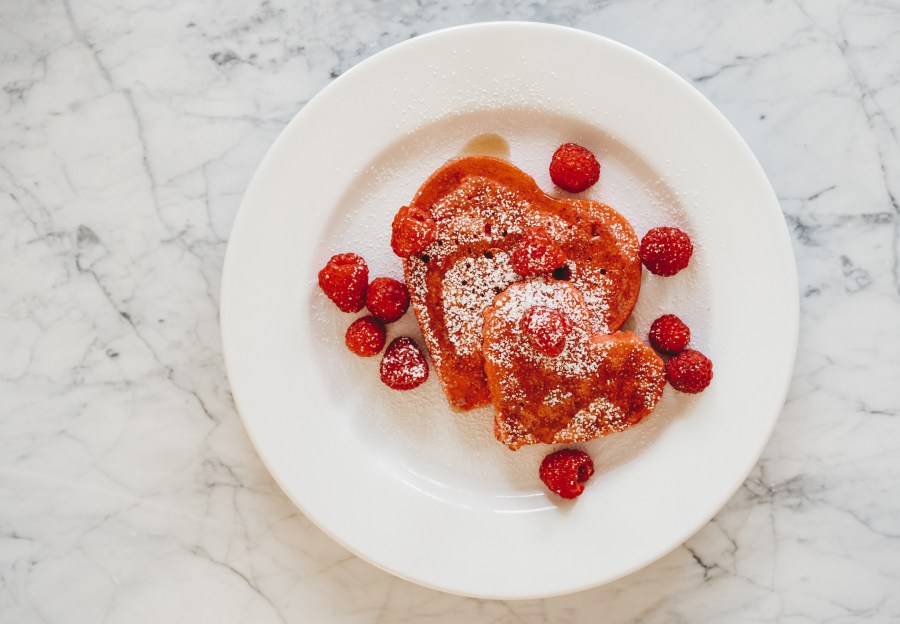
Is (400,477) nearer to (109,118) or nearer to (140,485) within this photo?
(140,485)

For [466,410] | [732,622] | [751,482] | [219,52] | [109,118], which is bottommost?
[732,622]

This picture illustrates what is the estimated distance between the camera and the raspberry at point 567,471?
1.57 m

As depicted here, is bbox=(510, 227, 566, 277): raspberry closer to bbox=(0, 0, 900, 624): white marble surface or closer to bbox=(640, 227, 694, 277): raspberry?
bbox=(640, 227, 694, 277): raspberry

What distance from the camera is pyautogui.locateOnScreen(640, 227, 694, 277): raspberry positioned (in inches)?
61.0

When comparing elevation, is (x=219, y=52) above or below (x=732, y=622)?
above

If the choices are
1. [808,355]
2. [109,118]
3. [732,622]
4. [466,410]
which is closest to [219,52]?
[109,118]

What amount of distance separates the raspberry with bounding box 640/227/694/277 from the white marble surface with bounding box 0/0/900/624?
32 centimetres

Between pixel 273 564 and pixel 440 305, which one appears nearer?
pixel 440 305

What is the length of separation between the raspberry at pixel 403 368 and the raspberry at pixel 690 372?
53 cm

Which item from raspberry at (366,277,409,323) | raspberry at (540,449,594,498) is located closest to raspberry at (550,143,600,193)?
raspberry at (366,277,409,323)

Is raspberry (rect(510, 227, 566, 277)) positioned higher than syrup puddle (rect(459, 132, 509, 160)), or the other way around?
syrup puddle (rect(459, 132, 509, 160))

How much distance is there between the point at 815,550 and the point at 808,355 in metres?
0.46

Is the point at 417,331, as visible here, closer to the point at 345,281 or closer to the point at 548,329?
the point at 345,281

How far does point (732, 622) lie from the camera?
173 cm
